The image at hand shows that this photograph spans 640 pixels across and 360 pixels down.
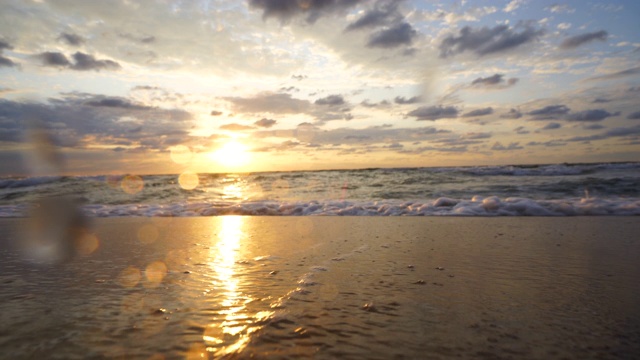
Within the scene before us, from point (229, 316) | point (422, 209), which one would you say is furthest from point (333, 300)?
point (422, 209)

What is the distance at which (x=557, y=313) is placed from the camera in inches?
84.5

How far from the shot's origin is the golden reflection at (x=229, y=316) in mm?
1748

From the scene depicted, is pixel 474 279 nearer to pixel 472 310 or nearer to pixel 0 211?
pixel 472 310

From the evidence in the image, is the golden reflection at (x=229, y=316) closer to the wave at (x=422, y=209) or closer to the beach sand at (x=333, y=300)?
the beach sand at (x=333, y=300)

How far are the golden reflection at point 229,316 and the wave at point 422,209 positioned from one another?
4.90 metres

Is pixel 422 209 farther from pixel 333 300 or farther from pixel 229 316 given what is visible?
pixel 229 316

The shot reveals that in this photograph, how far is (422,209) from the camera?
8.12 metres

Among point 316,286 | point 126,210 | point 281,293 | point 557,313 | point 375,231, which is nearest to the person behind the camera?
point 557,313

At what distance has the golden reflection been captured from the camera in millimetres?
1748

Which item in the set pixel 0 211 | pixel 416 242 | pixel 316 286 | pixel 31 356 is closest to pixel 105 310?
pixel 31 356

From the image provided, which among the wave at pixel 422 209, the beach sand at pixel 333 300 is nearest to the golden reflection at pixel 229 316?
the beach sand at pixel 333 300

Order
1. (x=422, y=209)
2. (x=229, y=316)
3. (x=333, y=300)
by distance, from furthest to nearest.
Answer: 1. (x=422, y=209)
2. (x=333, y=300)
3. (x=229, y=316)

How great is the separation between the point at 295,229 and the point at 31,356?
14.5 feet

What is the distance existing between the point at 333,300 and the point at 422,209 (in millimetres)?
6187
